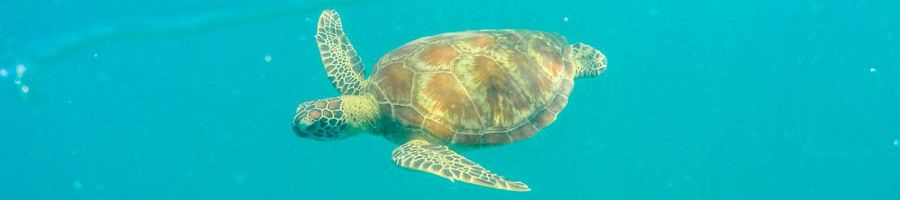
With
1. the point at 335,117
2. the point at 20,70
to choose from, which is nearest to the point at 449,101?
the point at 335,117

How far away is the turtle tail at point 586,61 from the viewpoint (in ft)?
22.7

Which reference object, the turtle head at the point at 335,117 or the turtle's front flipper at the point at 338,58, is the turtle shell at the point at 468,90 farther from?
the turtle's front flipper at the point at 338,58

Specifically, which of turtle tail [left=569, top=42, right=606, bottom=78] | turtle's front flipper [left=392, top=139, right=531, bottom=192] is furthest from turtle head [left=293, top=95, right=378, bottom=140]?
turtle tail [left=569, top=42, right=606, bottom=78]

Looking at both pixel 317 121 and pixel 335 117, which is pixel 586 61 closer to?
pixel 335 117

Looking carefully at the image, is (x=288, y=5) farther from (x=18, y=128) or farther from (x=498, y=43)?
(x=18, y=128)

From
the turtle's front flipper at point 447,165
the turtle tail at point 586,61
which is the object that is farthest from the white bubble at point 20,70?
the turtle tail at point 586,61

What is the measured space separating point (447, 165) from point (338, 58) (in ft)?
8.01

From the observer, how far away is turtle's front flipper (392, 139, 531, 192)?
4.58 m

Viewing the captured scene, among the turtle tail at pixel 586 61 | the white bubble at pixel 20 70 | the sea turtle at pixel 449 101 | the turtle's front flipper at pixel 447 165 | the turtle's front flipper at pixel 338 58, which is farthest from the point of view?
the white bubble at pixel 20 70

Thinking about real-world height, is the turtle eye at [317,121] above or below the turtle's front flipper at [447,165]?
above

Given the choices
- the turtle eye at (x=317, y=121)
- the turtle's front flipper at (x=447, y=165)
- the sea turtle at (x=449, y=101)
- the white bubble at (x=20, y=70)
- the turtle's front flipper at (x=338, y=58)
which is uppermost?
the white bubble at (x=20, y=70)

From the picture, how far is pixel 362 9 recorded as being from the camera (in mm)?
11758

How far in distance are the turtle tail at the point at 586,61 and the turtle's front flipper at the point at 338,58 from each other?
262 centimetres

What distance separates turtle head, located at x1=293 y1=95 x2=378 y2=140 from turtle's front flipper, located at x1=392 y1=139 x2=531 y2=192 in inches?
22.7
